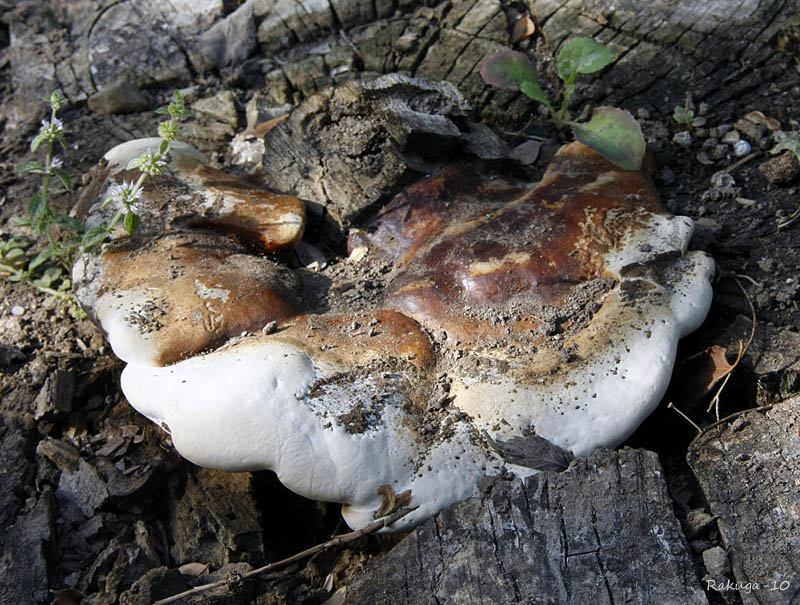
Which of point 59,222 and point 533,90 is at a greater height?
point 59,222

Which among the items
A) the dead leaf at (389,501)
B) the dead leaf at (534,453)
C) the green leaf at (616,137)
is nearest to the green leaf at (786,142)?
the green leaf at (616,137)

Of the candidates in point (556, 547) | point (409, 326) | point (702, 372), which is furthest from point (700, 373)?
point (409, 326)

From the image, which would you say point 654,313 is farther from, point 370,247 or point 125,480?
point 125,480

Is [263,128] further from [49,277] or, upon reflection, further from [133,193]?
[49,277]

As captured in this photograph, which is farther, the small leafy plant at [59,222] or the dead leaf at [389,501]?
the small leafy plant at [59,222]

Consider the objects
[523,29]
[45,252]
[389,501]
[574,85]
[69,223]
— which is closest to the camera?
[389,501]

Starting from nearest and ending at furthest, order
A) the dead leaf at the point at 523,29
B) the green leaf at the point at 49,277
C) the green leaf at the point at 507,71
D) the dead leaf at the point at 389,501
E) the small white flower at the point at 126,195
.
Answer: the dead leaf at the point at 389,501
the small white flower at the point at 126,195
the green leaf at the point at 49,277
the green leaf at the point at 507,71
the dead leaf at the point at 523,29

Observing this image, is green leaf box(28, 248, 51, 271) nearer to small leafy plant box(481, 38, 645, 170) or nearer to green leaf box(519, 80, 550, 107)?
small leafy plant box(481, 38, 645, 170)

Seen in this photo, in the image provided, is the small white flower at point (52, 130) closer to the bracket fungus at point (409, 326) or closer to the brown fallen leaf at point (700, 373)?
the bracket fungus at point (409, 326)
